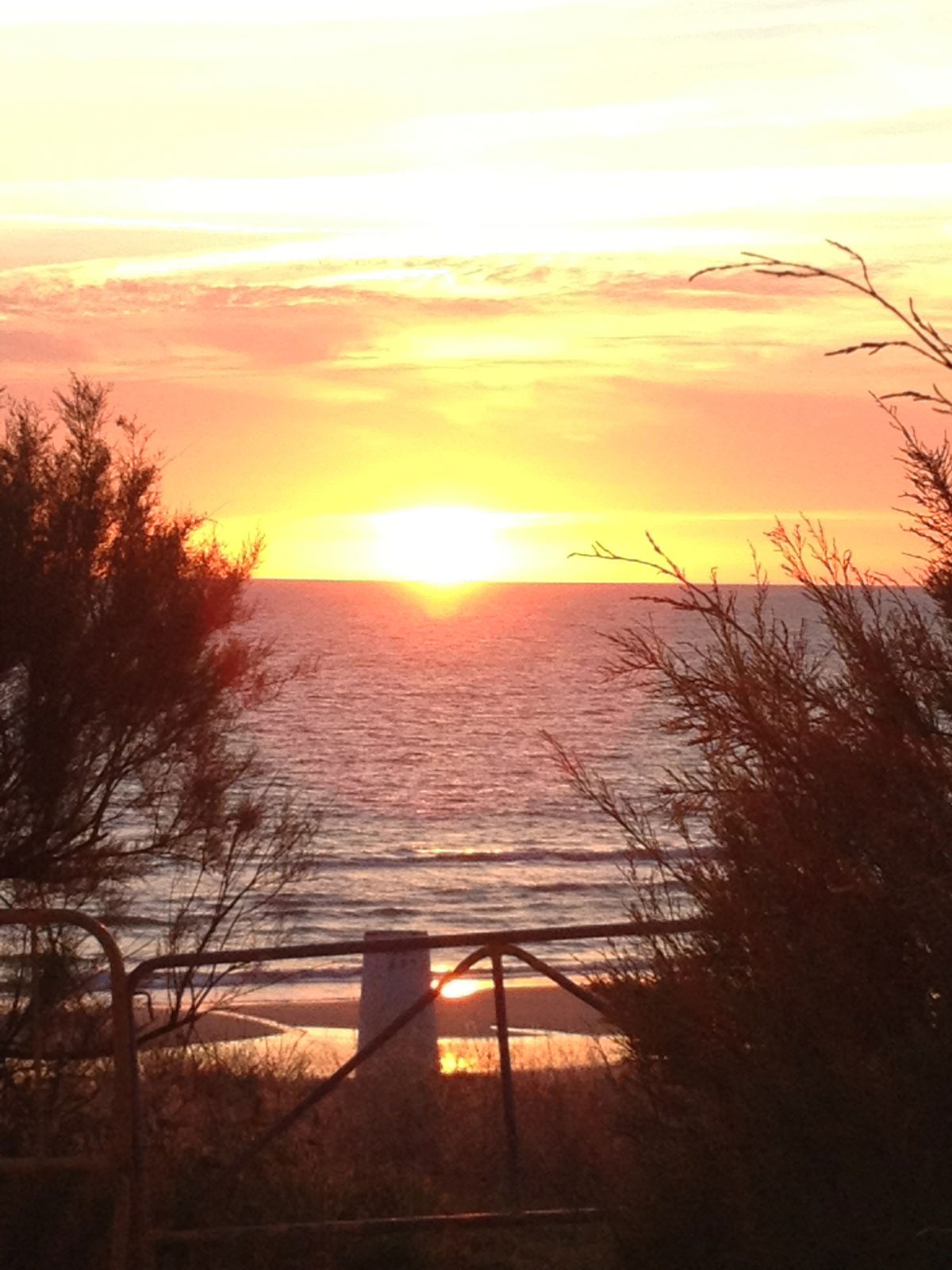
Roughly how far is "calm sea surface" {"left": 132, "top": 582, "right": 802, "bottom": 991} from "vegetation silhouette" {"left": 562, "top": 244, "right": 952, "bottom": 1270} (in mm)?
642

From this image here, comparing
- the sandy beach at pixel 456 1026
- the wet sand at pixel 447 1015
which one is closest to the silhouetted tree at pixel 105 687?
the sandy beach at pixel 456 1026

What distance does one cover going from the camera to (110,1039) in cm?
903

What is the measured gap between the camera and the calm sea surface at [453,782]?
33375 millimetres

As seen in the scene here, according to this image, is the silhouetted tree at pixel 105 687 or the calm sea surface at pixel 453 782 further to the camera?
the calm sea surface at pixel 453 782

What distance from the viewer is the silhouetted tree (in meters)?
8.91

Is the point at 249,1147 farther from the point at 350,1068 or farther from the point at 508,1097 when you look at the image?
the point at 508,1097

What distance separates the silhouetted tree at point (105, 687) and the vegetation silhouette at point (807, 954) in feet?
12.3

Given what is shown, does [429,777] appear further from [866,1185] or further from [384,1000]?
[866,1185]

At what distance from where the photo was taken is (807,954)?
4930 mm

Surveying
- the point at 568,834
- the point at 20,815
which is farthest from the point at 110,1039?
the point at 568,834

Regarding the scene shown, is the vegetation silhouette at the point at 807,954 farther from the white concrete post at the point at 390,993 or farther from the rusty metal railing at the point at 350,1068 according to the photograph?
the white concrete post at the point at 390,993

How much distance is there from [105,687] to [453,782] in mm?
47611

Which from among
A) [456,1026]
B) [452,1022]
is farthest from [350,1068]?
[452,1022]

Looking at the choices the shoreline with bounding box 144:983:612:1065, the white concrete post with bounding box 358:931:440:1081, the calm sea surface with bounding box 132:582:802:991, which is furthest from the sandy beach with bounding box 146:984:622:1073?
the white concrete post with bounding box 358:931:440:1081
